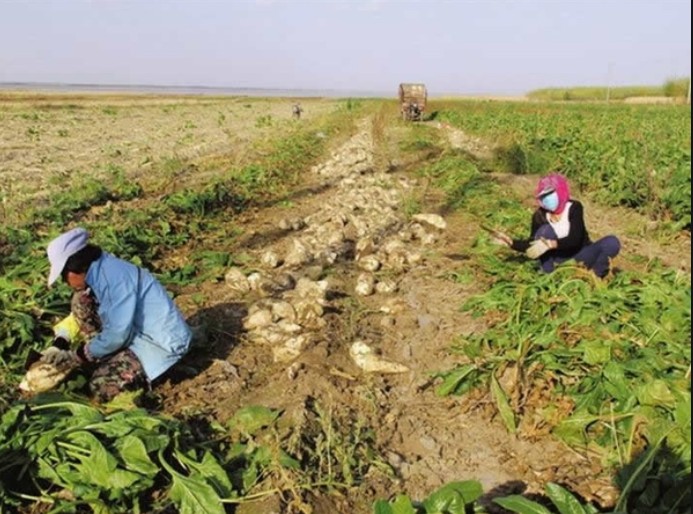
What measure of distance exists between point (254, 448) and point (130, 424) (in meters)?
0.59

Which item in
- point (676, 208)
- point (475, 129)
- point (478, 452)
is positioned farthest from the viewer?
point (475, 129)

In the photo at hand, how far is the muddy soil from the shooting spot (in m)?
3.01

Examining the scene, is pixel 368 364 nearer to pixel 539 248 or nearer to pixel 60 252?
pixel 539 248

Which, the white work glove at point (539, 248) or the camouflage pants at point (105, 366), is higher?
the white work glove at point (539, 248)

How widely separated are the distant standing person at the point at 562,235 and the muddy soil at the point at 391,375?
29.4 inches

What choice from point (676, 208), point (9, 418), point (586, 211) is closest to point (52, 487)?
point (9, 418)

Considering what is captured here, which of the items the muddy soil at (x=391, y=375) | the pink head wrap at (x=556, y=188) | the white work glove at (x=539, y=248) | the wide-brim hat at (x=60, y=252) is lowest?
the muddy soil at (x=391, y=375)

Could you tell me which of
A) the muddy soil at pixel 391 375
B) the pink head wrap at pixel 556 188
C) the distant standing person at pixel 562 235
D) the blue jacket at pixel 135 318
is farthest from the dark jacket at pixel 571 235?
the blue jacket at pixel 135 318

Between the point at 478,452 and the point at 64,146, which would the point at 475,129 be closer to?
the point at 64,146

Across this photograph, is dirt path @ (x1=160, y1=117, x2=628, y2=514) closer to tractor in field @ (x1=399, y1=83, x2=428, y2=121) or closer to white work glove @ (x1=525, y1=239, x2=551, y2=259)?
white work glove @ (x1=525, y1=239, x2=551, y2=259)

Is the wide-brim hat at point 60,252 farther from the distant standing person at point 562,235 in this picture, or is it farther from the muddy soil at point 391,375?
the distant standing person at point 562,235

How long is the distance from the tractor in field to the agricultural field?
1666 centimetres

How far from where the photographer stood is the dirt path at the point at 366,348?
3.07 metres

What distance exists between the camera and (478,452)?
→ 3207 mm
